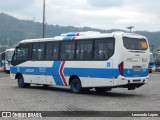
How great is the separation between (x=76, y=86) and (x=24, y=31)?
138m

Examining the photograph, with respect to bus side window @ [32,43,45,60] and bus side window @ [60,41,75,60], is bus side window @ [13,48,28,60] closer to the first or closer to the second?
bus side window @ [32,43,45,60]

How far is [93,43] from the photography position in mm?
20703

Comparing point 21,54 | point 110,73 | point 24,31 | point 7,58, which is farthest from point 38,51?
point 24,31

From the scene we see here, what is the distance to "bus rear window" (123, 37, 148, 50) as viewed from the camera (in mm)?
19542

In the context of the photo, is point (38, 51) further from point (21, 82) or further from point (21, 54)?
point (21, 82)

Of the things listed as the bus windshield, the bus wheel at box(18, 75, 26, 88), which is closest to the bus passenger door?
the bus wheel at box(18, 75, 26, 88)

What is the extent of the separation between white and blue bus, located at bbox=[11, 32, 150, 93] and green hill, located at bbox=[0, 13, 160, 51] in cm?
10053

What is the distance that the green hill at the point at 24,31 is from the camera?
441 feet

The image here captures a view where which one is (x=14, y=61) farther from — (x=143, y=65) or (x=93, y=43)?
(x=143, y=65)

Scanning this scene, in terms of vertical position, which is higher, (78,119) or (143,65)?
(143,65)

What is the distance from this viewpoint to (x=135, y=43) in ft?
65.8

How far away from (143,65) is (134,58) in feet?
2.43

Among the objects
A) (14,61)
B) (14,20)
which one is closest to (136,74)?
(14,61)

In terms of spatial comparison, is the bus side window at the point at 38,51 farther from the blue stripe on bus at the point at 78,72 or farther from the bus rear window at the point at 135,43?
the bus rear window at the point at 135,43
